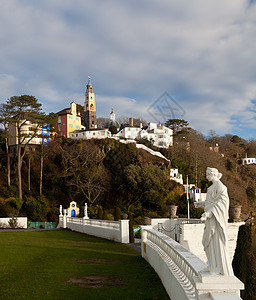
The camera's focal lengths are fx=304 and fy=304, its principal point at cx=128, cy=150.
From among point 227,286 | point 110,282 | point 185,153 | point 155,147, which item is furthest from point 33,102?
point 227,286

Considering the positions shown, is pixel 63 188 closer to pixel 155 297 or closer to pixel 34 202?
pixel 34 202

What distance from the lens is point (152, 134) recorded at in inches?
2864

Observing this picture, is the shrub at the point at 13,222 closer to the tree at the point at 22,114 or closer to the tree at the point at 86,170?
the tree at the point at 22,114

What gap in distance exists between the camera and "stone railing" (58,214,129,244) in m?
19.1

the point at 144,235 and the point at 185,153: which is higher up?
the point at 185,153

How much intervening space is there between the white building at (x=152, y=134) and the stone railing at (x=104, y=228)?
4396 cm

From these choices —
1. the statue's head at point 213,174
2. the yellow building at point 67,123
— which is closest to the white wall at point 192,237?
the statue's head at point 213,174

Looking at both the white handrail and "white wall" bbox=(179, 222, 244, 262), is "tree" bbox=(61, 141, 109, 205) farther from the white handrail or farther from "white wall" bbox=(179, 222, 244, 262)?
the white handrail

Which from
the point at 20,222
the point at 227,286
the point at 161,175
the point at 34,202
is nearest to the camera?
the point at 227,286

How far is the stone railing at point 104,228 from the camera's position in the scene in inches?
754

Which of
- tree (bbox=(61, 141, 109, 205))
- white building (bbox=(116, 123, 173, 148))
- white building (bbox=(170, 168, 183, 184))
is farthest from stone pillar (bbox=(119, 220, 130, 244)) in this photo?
white building (bbox=(116, 123, 173, 148))

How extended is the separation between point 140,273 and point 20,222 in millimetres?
26284

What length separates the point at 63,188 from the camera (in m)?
51.4

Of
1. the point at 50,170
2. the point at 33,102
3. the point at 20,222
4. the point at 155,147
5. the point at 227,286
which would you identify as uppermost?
the point at 33,102
